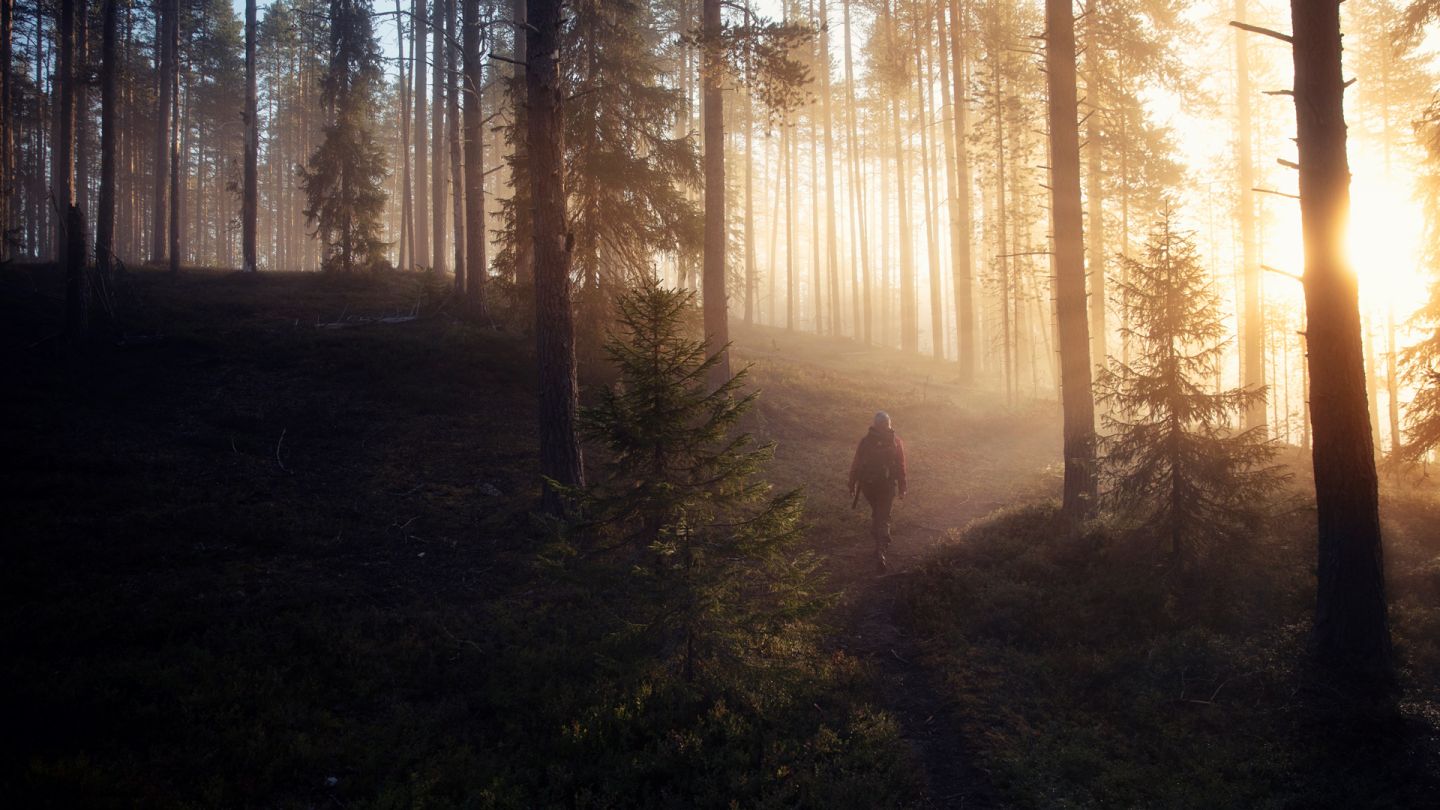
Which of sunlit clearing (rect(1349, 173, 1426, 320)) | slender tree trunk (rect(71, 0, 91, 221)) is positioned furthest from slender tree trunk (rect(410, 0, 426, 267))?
sunlit clearing (rect(1349, 173, 1426, 320))

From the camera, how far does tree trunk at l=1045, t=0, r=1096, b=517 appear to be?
10.7 meters

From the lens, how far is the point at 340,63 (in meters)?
27.2

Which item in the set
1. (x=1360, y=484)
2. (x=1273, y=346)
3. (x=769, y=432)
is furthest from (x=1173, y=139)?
(x=1360, y=484)

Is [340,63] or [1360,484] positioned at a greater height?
[340,63]

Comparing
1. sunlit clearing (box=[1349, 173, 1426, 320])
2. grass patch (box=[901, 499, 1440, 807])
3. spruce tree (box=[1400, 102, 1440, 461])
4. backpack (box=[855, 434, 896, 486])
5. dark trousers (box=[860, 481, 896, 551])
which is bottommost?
grass patch (box=[901, 499, 1440, 807])

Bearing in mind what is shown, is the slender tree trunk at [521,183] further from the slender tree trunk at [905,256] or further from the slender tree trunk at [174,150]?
the slender tree trunk at [905,256]

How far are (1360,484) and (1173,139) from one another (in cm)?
2180

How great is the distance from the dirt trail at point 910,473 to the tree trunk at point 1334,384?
13.2ft

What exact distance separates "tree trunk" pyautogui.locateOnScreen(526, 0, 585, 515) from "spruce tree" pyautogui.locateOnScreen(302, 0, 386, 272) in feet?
63.0

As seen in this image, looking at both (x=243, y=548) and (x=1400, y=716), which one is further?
(x=243, y=548)

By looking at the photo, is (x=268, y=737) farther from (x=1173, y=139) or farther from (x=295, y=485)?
(x=1173, y=139)

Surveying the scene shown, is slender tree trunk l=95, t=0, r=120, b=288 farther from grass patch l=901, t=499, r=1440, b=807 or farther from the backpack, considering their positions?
grass patch l=901, t=499, r=1440, b=807

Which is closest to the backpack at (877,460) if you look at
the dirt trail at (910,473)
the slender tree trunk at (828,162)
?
the dirt trail at (910,473)

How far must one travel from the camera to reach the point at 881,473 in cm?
1111
